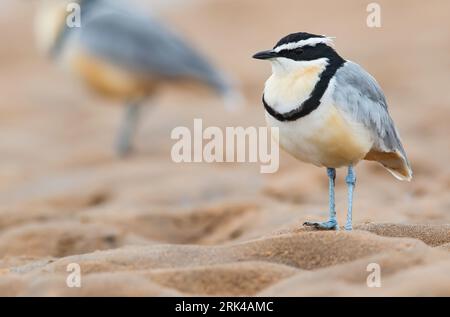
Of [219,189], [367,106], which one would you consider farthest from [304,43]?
[219,189]

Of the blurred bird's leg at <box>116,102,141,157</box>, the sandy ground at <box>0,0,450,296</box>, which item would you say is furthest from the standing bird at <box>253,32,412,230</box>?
the blurred bird's leg at <box>116,102,141,157</box>

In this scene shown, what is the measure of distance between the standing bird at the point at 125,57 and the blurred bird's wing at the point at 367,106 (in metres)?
5.47

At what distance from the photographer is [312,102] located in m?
4.71

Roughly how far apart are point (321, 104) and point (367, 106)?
1.08 ft

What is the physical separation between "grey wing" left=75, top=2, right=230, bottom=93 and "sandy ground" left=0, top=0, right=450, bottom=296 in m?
0.54

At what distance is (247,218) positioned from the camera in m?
7.07

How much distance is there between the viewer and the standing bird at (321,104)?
473 cm

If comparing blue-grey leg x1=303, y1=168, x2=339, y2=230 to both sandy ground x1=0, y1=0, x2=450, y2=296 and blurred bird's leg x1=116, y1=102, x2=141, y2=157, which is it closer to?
sandy ground x1=0, y1=0, x2=450, y2=296

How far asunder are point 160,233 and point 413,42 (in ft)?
24.2

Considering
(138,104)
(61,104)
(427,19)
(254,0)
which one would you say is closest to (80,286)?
(138,104)

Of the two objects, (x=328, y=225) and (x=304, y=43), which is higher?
(x=304, y=43)

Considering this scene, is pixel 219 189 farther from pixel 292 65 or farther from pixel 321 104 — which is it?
pixel 321 104

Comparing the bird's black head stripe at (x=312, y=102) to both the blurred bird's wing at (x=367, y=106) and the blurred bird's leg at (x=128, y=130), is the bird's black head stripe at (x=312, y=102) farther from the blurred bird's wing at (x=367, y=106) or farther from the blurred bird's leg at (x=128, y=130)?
the blurred bird's leg at (x=128, y=130)

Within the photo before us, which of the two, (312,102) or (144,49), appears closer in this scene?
(312,102)
